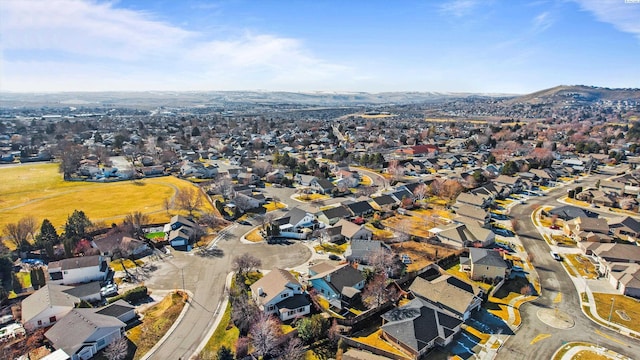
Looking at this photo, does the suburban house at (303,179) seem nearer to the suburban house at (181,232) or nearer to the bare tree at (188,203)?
the bare tree at (188,203)

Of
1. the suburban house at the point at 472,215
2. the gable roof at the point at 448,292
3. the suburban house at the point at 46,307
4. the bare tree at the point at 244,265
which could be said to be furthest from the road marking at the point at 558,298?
the suburban house at the point at 46,307

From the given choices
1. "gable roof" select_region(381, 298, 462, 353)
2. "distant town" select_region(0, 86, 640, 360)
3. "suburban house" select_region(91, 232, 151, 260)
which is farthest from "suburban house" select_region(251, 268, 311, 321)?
"suburban house" select_region(91, 232, 151, 260)

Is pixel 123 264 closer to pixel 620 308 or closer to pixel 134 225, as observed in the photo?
pixel 134 225

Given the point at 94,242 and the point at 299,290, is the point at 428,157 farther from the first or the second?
the point at 94,242

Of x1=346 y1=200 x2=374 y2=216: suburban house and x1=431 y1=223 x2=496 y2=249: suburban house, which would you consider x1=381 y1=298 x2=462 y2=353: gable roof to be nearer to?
x1=431 y1=223 x2=496 y2=249: suburban house

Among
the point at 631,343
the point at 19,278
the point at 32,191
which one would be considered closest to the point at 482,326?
the point at 631,343

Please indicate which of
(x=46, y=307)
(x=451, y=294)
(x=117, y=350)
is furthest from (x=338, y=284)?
(x=46, y=307)
